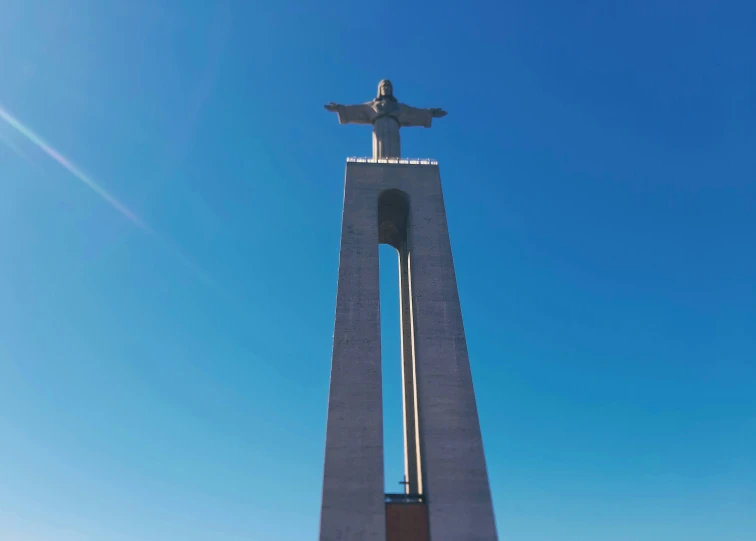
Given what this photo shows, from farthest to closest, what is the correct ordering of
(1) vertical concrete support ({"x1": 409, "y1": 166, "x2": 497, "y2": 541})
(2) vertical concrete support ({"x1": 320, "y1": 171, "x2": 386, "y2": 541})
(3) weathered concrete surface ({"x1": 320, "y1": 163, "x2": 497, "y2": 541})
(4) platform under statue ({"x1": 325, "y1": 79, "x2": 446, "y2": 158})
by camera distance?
(4) platform under statue ({"x1": 325, "y1": 79, "x2": 446, "y2": 158}) → (1) vertical concrete support ({"x1": 409, "y1": 166, "x2": 497, "y2": 541}) → (3) weathered concrete surface ({"x1": 320, "y1": 163, "x2": 497, "y2": 541}) → (2) vertical concrete support ({"x1": 320, "y1": 171, "x2": 386, "y2": 541})

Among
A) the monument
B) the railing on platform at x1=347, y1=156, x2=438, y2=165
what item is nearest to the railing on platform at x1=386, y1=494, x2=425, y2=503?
the monument

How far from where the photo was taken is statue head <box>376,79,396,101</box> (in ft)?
88.6

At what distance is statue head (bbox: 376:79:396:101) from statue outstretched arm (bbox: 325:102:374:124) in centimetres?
92

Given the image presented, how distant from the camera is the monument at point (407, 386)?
54.5 feet

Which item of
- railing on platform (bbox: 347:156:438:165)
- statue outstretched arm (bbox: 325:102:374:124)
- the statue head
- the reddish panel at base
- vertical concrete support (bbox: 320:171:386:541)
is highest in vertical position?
the statue head

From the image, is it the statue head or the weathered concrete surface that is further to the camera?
the statue head

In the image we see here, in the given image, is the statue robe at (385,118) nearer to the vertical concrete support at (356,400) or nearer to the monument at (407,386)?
the monument at (407,386)

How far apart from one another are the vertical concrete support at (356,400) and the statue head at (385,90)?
6.98 m

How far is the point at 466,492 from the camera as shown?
17.0 meters

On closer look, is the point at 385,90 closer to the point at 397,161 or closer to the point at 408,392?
the point at 397,161

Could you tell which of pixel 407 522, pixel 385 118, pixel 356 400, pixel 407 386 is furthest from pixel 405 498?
pixel 385 118

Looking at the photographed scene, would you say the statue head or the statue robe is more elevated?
the statue head

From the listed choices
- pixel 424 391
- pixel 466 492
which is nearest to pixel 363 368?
pixel 424 391

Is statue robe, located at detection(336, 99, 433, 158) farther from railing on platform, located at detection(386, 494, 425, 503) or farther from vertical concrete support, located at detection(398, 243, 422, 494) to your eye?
railing on platform, located at detection(386, 494, 425, 503)
